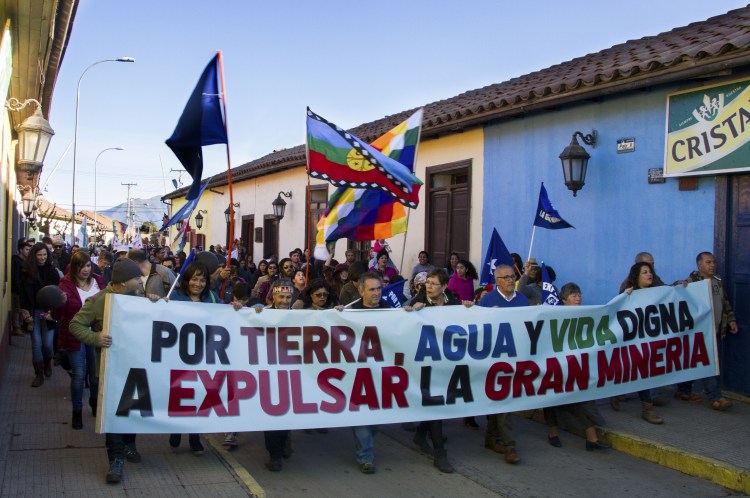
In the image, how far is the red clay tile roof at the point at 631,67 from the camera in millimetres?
6949

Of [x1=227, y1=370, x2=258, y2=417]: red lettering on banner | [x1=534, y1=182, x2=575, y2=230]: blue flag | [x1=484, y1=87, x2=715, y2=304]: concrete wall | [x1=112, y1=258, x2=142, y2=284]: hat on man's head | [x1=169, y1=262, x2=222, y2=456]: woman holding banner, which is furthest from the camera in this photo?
[x1=534, y1=182, x2=575, y2=230]: blue flag

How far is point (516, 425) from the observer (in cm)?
695

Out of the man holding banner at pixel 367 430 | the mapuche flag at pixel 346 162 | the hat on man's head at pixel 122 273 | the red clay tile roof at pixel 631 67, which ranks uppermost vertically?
the red clay tile roof at pixel 631 67

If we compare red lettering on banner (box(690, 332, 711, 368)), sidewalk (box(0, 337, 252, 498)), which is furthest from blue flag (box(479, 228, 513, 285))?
sidewalk (box(0, 337, 252, 498))

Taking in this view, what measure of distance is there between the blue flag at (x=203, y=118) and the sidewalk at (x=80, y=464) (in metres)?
2.29

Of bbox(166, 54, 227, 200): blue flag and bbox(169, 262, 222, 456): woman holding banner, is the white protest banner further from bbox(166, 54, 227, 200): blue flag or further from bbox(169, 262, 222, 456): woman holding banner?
bbox(166, 54, 227, 200): blue flag

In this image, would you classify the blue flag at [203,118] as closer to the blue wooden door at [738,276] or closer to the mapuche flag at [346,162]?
the mapuche flag at [346,162]

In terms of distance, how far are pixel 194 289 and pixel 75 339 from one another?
135cm

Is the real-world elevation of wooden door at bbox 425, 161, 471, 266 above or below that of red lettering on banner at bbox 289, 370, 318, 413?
above

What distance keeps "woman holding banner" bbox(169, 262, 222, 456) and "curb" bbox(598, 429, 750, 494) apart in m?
3.62

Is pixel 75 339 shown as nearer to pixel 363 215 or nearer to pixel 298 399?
pixel 298 399

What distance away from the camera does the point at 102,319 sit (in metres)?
5.16

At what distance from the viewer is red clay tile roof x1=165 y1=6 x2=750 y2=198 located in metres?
6.95

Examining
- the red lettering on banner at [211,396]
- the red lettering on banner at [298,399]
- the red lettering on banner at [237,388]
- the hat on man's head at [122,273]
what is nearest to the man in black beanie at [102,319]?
the hat on man's head at [122,273]
